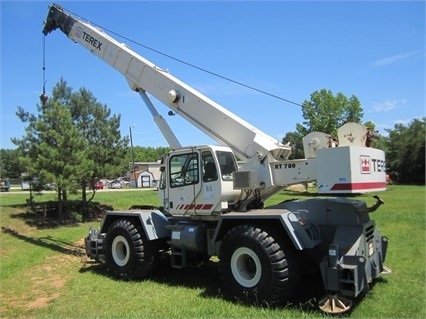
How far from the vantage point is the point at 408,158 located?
218 feet

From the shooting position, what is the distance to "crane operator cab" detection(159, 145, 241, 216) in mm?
9062

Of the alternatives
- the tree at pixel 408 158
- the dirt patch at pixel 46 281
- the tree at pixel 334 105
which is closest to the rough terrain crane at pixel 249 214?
the dirt patch at pixel 46 281

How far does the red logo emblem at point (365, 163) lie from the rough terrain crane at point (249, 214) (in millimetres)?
33

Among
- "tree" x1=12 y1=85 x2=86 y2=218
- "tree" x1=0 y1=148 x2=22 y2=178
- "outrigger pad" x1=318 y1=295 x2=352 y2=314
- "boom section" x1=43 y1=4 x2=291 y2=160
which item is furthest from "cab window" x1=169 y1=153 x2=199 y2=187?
"tree" x1=0 y1=148 x2=22 y2=178

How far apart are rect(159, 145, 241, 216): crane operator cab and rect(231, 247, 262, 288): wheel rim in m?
1.28

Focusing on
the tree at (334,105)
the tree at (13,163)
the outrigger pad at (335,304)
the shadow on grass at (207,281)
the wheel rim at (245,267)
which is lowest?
the shadow on grass at (207,281)

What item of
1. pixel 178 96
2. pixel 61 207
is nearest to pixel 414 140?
pixel 61 207

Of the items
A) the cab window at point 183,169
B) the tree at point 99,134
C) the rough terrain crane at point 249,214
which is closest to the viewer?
the rough terrain crane at point 249,214

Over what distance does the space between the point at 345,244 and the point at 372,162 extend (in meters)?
1.46

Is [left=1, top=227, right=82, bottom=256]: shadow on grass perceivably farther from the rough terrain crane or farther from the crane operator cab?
the crane operator cab

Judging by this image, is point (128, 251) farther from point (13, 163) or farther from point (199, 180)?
point (13, 163)

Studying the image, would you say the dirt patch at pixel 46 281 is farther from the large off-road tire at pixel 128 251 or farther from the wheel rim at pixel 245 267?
the wheel rim at pixel 245 267

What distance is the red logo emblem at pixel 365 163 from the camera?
23.9 feet

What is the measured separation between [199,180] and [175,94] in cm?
242
